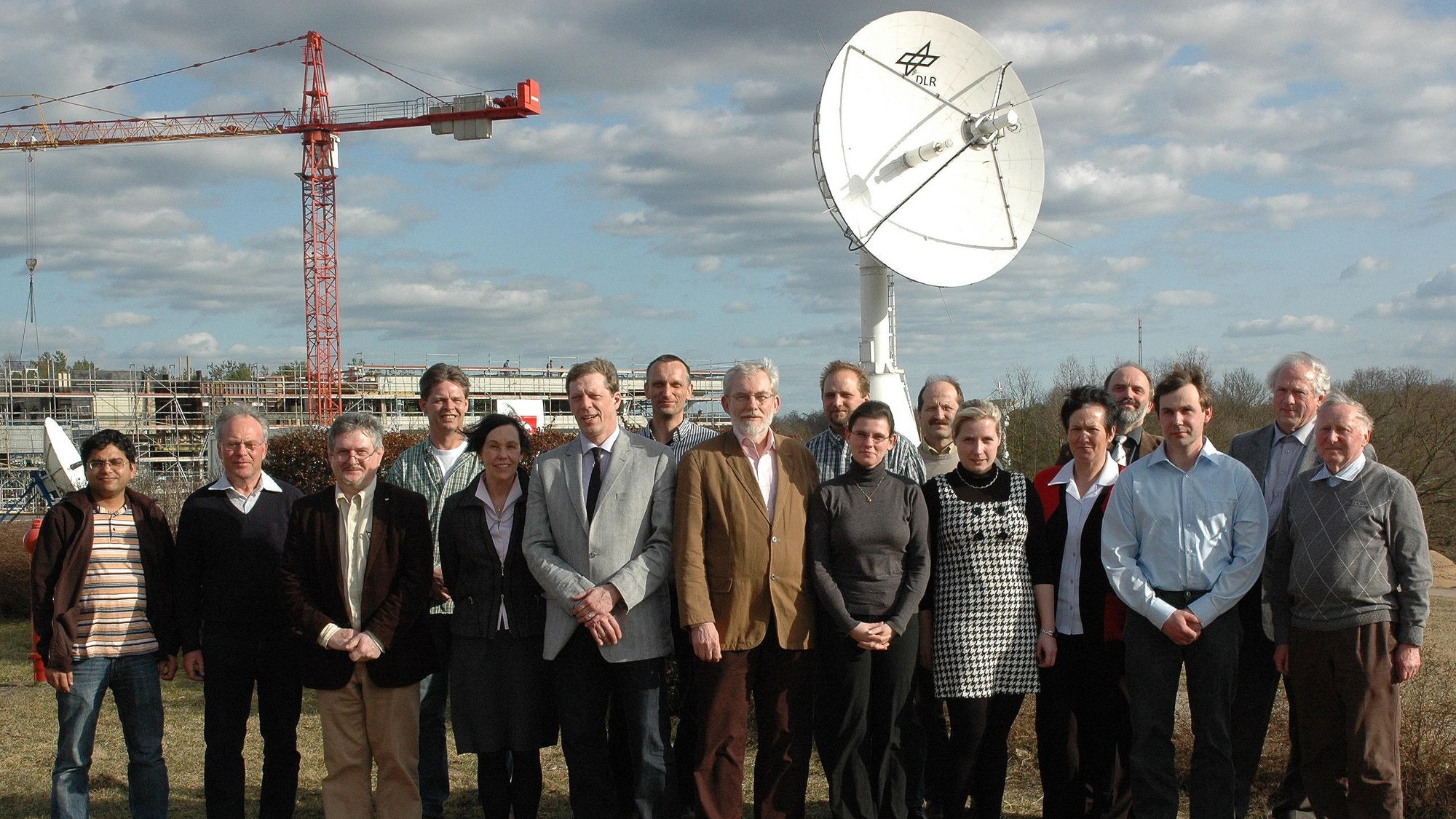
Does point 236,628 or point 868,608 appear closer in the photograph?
point 868,608

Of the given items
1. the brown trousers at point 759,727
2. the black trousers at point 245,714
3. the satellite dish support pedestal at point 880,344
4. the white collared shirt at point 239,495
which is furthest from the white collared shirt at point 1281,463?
the satellite dish support pedestal at point 880,344

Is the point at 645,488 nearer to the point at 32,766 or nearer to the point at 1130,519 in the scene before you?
the point at 1130,519

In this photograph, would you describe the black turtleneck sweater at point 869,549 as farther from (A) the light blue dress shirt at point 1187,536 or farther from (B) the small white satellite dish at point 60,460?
(B) the small white satellite dish at point 60,460

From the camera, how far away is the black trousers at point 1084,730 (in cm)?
516

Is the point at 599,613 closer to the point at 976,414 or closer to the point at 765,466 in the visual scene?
the point at 765,466

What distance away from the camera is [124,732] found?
5113 mm

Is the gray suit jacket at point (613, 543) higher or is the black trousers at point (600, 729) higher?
the gray suit jacket at point (613, 543)

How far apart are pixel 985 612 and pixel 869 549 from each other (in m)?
0.64

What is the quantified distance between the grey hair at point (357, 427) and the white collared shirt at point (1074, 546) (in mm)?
3289

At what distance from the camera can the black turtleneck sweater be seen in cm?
Result: 495

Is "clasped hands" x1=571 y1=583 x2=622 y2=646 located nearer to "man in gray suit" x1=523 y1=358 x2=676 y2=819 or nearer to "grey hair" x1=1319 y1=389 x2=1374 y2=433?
"man in gray suit" x1=523 y1=358 x2=676 y2=819

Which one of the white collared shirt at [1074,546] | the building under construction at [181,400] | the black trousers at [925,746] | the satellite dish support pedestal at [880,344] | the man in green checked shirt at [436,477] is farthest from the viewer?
the building under construction at [181,400]

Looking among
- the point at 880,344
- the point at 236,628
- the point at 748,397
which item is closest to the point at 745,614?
the point at 748,397

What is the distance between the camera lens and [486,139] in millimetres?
63281
